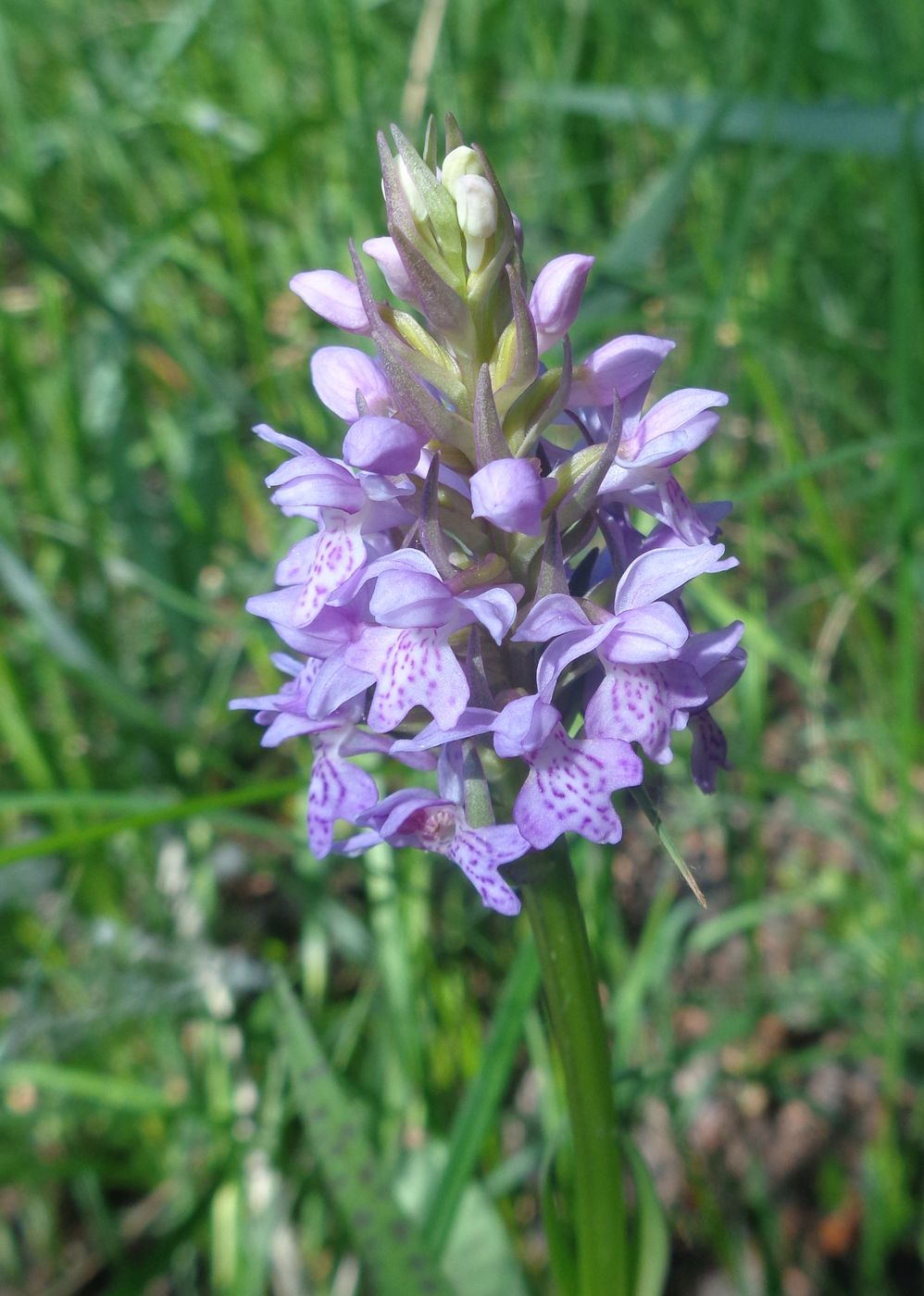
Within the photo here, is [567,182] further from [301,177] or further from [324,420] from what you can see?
[324,420]

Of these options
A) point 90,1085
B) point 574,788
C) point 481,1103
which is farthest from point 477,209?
point 90,1085

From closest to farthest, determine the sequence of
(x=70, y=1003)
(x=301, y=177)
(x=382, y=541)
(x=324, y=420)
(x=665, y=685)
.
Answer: (x=665, y=685) → (x=382, y=541) → (x=70, y=1003) → (x=324, y=420) → (x=301, y=177)

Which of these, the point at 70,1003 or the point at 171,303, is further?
the point at 171,303

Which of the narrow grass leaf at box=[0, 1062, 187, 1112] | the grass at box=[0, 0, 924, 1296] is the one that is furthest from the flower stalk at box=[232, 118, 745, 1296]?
the narrow grass leaf at box=[0, 1062, 187, 1112]

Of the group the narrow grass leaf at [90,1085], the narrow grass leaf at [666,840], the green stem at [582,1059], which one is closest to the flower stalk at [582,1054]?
the green stem at [582,1059]

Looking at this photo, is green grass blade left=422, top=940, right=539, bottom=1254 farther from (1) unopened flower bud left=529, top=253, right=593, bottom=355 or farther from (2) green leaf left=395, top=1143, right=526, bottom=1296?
(1) unopened flower bud left=529, top=253, right=593, bottom=355

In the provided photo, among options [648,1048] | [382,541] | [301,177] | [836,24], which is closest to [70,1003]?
[648,1048]

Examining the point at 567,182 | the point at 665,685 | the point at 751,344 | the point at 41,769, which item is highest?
the point at 567,182
